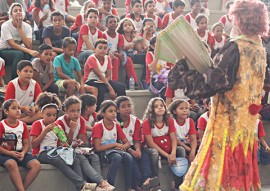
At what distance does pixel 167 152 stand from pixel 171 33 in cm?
371

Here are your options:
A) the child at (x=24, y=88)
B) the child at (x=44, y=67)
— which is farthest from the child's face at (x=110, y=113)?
the child at (x=44, y=67)

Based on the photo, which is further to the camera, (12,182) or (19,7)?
(19,7)

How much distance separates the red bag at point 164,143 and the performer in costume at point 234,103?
11.0ft

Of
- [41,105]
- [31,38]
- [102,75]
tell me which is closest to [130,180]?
[41,105]

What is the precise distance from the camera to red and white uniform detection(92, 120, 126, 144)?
8656 millimetres

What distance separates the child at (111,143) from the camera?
334 inches

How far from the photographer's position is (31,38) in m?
10.7

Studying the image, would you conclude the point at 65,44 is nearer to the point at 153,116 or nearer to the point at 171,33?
the point at 153,116

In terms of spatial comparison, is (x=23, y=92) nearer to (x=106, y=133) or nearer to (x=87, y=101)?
(x=87, y=101)

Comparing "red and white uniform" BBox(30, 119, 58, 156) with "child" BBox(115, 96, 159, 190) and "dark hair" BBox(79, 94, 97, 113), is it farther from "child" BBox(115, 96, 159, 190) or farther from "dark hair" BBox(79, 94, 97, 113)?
"child" BBox(115, 96, 159, 190)

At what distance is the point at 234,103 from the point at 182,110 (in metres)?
3.82

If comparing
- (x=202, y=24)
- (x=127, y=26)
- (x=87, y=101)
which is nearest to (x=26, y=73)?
(x=87, y=101)

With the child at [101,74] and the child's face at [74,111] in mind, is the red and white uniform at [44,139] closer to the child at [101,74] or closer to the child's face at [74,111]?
the child's face at [74,111]

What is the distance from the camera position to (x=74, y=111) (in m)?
8.53
